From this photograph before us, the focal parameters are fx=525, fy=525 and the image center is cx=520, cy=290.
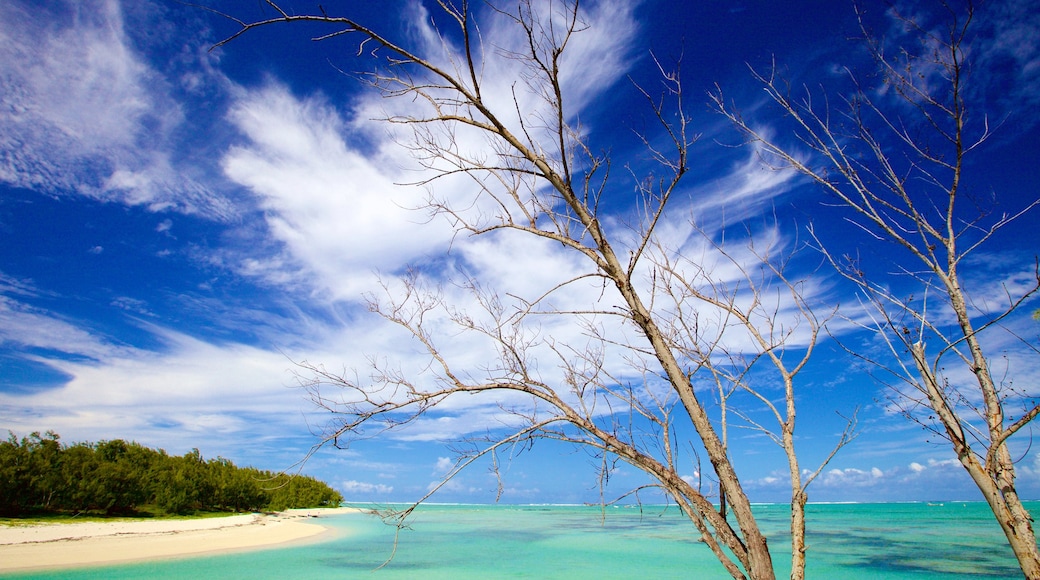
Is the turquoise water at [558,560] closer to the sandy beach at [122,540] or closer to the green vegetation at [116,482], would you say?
the sandy beach at [122,540]

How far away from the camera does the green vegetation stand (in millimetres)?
19531

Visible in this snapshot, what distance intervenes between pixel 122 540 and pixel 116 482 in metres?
6.55

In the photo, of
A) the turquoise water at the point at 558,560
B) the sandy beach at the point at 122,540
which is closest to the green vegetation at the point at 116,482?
the sandy beach at the point at 122,540

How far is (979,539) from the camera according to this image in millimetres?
26109

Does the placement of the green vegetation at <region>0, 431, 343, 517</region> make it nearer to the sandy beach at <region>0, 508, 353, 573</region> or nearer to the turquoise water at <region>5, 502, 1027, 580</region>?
the sandy beach at <region>0, 508, 353, 573</region>

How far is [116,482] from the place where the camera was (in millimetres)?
22875

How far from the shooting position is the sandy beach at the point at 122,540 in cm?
1376

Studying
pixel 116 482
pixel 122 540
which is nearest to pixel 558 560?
pixel 122 540

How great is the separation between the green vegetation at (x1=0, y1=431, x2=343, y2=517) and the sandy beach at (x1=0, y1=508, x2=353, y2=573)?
6.34 feet

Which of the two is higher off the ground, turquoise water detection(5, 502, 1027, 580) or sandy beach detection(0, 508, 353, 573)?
sandy beach detection(0, 508, 353, 573)

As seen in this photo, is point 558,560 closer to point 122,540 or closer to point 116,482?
point 122,540

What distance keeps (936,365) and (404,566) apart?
57.5 ft

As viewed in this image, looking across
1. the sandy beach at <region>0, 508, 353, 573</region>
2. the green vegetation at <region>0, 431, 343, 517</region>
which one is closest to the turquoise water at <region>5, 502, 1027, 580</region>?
the sandy beach at <region>0, 508, 353, 573</region>

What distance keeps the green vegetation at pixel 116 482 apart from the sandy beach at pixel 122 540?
6.34 feet
